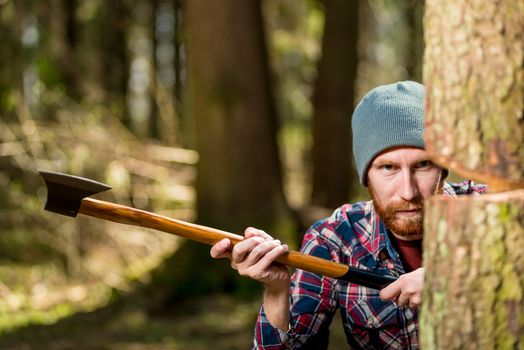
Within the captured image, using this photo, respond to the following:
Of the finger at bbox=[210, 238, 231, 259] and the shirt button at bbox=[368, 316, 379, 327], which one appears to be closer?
the finger at bbox=[210, 238, 231, 259]


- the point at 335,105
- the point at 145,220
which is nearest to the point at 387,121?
the point at 145,220

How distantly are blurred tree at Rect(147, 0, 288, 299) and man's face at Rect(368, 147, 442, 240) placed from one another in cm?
456

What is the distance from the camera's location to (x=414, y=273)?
8.69 ft

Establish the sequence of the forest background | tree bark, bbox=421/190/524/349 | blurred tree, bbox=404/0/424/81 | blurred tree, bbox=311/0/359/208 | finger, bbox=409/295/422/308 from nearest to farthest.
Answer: tree bark, bbox=421/190/524/349, finger, bbox=409/295/422/308, the forest background, blurred tree, bbox=311/0/359/208, blurred tree, bbox=404/0/424/81

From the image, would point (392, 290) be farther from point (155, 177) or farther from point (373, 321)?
point (155, 177)

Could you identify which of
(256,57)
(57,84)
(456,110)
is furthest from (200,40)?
(456,110)

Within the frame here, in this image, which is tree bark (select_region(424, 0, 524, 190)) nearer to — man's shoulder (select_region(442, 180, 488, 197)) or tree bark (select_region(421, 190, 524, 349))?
tree bark (select_region(421, 190, 524, 349))

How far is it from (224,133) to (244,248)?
190 inches

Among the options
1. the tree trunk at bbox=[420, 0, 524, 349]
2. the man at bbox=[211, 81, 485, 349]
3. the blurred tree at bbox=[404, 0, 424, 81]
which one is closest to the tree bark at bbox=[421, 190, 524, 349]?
the tree trunk at bbox=[420, 0, 524, 349]

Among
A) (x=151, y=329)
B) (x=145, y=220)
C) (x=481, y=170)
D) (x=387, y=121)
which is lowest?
(x=151, y=329)

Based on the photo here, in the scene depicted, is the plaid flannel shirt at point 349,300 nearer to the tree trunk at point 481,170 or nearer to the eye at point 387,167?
the eye at point 387,167

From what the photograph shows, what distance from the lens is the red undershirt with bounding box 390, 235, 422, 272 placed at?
3053mm

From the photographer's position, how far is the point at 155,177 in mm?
10227

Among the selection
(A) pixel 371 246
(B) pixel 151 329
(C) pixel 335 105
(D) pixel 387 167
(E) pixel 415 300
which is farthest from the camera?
(C) pixel 335 105
